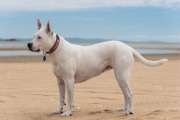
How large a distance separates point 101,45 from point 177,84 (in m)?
4.17

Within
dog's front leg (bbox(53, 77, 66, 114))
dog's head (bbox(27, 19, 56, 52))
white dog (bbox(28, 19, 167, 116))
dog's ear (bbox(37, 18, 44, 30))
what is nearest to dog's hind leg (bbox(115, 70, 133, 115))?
white dog (bbox(28, 19, 167, 116))

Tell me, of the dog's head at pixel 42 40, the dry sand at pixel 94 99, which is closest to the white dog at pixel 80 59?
the dog's head at pixel 42 40

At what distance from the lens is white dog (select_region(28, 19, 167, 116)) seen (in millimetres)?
5832

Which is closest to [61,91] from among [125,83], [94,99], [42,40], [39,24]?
[42,40]

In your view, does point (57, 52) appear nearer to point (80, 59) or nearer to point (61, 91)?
point (80, 59)

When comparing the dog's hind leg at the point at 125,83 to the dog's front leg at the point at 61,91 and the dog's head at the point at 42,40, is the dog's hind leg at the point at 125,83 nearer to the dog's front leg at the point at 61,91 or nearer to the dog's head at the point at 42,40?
the dog's front leg at the point at 61,91

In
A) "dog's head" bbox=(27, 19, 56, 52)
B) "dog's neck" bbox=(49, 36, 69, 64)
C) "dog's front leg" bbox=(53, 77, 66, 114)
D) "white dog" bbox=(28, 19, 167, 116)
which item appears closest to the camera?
"dog's head" bbox=(27, 19, 56, 52)

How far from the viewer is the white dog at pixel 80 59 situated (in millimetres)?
5832

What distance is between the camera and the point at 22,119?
5895 mm

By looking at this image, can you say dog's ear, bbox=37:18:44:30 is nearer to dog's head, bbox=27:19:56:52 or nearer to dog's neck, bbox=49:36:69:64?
dog's head, bbox=27:19:56:52

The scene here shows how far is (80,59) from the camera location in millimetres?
6023

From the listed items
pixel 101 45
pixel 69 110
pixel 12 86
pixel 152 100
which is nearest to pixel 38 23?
pixel 101 45

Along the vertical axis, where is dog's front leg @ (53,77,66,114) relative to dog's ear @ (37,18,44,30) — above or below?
below

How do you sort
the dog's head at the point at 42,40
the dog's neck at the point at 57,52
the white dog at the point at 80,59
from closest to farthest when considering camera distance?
the dog's head at the point at 42,40 < the white dog at the point at 80,59 < the dog's neck at the point at 57,52
